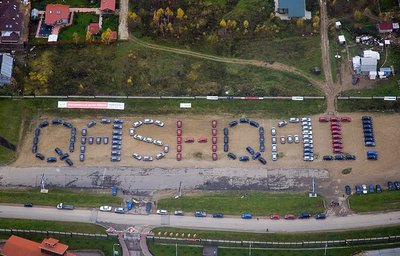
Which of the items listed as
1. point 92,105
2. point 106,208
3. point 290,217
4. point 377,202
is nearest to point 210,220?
point 290,217

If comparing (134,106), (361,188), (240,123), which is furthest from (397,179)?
(134,106)

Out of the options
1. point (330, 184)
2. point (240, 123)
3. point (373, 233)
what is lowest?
point (373, 233)

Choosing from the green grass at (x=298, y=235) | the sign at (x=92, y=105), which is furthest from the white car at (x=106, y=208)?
the sign at (x=92, y=105)

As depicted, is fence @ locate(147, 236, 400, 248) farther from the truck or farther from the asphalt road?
the truck

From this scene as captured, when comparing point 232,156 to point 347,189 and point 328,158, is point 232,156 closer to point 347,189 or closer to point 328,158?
point 328,158

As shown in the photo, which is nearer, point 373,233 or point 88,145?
point 373,233

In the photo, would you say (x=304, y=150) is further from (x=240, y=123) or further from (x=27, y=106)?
(x=27, y=106)

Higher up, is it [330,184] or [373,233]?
[330,184]
